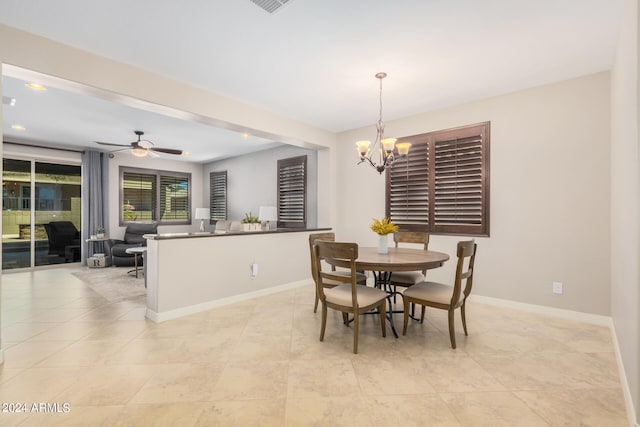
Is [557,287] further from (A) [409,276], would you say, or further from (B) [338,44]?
(B) [338,44]

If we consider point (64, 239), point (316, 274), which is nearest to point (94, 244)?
point (64, 239)

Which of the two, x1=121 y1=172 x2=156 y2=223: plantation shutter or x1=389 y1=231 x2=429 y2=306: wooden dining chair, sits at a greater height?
x1=121 y1=172 x2=156 y2=223: plantation shutter

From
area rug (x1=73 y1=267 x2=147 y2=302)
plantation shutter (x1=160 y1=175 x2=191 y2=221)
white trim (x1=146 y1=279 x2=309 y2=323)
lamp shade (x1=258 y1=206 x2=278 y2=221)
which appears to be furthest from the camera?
plantation shutter (x1=160 y1=175 x2=191 y2=221)

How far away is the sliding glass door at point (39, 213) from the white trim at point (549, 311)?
328 inches

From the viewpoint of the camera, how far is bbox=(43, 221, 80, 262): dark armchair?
256 inches

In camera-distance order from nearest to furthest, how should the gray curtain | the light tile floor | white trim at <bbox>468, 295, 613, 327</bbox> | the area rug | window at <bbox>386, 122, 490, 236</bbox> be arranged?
the light tile floor
white trim at <bbox>468, 295, 613, 327</bbox>
window at <bbox>386, 122, 490, 236</bbox>
the area rug
the gray curtain

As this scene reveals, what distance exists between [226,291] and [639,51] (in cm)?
413

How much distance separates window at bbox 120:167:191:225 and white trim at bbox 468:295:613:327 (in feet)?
25.2

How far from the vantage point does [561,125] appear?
3.30m

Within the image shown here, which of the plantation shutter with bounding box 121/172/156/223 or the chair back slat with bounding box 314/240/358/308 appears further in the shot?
the plantation shutter with bounding box 121/172/156/223

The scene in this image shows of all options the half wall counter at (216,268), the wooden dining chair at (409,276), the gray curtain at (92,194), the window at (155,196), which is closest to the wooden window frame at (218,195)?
the window at (155,196)

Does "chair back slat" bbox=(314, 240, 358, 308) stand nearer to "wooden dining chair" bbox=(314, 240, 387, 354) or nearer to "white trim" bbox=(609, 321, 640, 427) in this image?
"wooden dining chair" bbox=(314, 240, 387, 354)

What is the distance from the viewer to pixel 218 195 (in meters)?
8.23

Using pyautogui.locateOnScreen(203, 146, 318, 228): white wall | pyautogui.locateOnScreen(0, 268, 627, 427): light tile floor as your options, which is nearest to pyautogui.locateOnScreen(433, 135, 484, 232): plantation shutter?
pyautogui.locateOnScreen(0, 268, 627, 427): light tile floor
